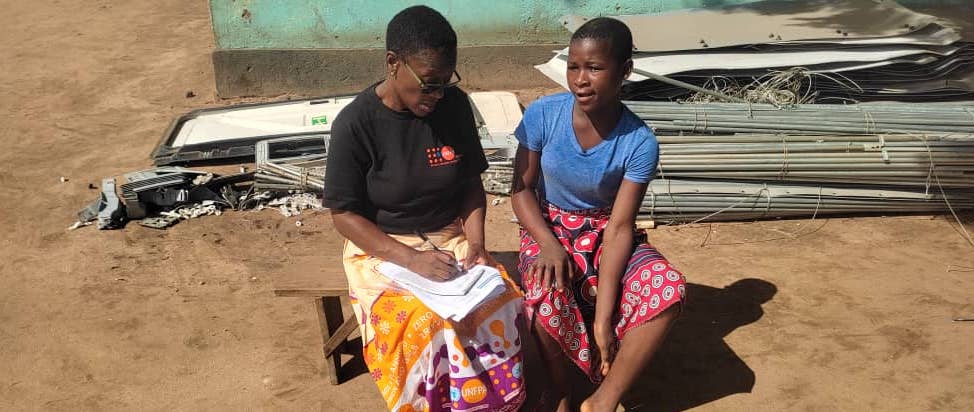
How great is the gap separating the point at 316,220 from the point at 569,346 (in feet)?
9.11

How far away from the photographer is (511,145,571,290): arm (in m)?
3.54

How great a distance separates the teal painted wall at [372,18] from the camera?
310 inches

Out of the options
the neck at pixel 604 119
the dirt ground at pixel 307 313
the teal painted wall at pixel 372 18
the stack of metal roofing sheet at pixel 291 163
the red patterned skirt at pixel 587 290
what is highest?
the neck at pixel 604 119

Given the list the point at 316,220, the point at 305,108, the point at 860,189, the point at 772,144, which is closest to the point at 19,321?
the point at 316,220

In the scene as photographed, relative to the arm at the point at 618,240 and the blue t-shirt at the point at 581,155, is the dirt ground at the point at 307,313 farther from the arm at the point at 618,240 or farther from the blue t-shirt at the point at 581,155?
the blue t-shirt at the point at 581,155

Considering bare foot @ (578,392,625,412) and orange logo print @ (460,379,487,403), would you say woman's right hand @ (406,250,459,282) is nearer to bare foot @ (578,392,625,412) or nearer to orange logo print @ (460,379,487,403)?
orange logo print @ (460,379,487,403)

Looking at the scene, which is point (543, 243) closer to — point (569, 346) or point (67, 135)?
point (569, 346)

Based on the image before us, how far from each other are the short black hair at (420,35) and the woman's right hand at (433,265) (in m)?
0.83

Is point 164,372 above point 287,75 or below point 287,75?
below

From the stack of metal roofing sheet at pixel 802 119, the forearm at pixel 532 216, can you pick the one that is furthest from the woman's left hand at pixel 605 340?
the stack of metal roofing sheet at pixel 802 119

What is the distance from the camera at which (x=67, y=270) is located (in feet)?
16.8

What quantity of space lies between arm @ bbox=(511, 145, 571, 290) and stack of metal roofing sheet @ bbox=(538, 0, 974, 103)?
2.32 meters

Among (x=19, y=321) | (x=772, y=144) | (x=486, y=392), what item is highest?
(x=772, y=144)

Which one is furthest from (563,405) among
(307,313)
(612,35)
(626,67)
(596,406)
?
(307,313)
